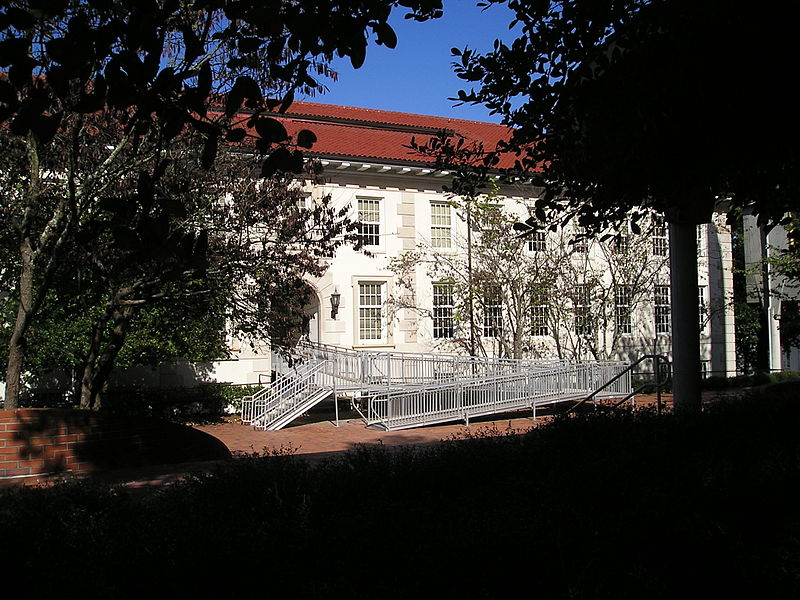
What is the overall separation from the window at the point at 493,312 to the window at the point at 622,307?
4187 mm

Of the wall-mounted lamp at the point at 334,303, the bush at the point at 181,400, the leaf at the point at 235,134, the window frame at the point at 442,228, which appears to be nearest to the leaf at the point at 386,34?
the leaf at the point at 235,134

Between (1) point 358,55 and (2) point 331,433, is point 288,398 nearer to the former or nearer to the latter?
(2) point 331,433

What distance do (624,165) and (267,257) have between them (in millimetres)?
7030

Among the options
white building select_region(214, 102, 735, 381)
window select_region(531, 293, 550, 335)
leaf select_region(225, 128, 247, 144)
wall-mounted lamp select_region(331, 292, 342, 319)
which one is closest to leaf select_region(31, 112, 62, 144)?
leaf select_region(225, 128, 247, 144)

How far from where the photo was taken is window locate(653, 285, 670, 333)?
27.4m

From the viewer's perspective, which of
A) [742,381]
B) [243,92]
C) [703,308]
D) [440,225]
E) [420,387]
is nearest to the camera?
[243,92]

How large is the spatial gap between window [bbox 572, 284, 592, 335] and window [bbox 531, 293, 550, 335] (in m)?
1.00

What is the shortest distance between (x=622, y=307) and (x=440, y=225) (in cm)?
715

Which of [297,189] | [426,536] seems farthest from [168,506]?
[297,189]

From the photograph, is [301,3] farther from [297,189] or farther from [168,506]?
[297,189]

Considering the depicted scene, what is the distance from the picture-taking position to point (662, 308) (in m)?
27.9

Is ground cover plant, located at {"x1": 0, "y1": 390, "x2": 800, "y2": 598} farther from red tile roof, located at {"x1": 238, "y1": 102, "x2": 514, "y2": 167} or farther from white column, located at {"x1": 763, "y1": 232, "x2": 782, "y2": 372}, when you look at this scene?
white column, located at {"x1": 763, "y1": 232, "x2": 782, "y2": 372}

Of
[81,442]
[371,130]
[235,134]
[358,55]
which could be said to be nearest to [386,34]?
[358,55]

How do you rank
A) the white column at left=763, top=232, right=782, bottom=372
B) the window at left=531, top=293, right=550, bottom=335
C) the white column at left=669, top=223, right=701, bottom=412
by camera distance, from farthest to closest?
the white column at left=763, top=232, right=782, bottom=372, the window at left=531, top=293, right=550, bottom=335, the white column at left=669, top=223, right=701, bottom=412
